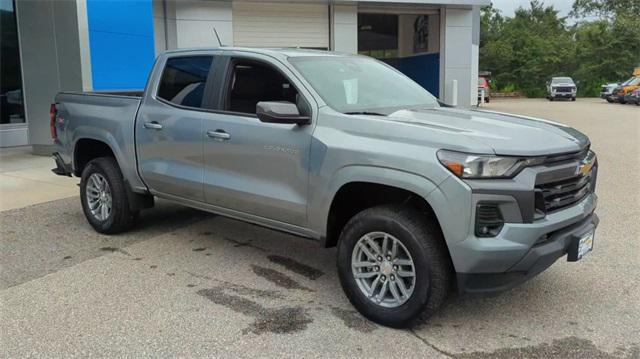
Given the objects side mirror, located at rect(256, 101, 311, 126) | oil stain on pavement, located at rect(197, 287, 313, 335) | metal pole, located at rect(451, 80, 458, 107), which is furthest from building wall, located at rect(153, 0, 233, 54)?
oil stain on pavement, located at rect(197, 287, 313, 335)

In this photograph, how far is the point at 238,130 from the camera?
489 cm

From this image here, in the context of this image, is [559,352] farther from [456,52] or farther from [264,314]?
[456,52]

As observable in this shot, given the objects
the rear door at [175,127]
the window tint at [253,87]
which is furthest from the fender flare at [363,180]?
the rear door at [175,127]

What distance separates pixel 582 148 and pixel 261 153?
2372 mm

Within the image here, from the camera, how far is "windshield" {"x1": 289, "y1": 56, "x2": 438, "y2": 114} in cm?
465

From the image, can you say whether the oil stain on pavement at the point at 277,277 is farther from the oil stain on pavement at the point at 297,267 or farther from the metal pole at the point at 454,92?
the metal pole at the point at 454,92

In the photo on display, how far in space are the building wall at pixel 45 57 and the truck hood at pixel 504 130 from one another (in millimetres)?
9075

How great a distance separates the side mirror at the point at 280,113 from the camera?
4.29 m

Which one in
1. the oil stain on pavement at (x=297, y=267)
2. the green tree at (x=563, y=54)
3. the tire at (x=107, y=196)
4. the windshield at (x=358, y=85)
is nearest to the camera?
the windshield at (x=358, y=85)

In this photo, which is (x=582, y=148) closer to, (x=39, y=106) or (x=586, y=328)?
(x=586, y=328)

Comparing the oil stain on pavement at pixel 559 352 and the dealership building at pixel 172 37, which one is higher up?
the dealership building at pixel 172 37

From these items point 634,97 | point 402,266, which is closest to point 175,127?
point 402,266

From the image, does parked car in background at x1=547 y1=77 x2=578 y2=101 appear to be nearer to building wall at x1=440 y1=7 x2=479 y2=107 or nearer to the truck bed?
building wall at x1=440 y1=7 x2=479 y2=107

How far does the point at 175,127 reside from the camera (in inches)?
214
